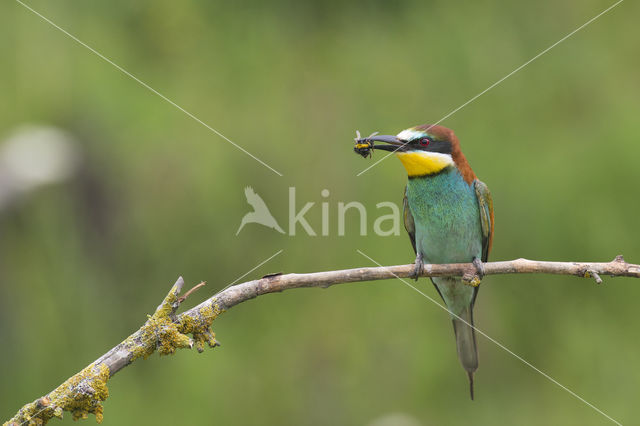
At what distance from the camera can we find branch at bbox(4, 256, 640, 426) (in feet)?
4.80

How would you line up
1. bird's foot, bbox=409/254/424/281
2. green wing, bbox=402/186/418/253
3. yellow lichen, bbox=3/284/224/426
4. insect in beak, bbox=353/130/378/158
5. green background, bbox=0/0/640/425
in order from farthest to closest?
1. green background, bbox=0/0/640/425
2. green wing, bbox=402/186/418/253
3. insect in beak, bbox=353/130/378/158
4. bird's foot, bbox=409/254/424/281
5. yellow lichen, bbox=3/284/224/426

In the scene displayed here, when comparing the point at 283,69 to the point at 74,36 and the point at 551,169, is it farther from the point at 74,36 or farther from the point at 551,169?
the point at 551,169

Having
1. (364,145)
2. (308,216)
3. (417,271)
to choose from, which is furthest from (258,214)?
(417,271)

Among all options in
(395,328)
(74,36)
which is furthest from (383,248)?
(74,36)

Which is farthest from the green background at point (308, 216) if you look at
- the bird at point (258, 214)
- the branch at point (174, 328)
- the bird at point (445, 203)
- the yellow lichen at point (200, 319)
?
the yellow lichen at point (200, 319)

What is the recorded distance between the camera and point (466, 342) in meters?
2.78

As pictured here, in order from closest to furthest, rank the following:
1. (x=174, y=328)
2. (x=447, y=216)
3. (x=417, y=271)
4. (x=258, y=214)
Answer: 1. (x=174, y=328)
2. (x=417, y=271)
3. (x=447, y=216)
4. (x=258, y=214)

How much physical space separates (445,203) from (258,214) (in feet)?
3.47

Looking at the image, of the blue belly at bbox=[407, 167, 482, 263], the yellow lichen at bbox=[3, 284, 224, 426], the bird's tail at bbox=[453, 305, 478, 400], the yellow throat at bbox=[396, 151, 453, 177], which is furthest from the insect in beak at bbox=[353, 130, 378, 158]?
the yellow lichen at bbox=[3, 284, 224, 426]

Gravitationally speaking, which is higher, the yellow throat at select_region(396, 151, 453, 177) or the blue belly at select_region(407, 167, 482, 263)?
the yellow throat at select_region(396, 151, 453, 177)

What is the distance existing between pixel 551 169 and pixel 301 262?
141 centimetres

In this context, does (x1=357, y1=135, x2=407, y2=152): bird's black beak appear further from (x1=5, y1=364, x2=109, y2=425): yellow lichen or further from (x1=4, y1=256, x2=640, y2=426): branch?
(x1=5, y1=364, x2=109, y2=425): yellow lichen

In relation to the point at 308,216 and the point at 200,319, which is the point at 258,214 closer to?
the point at 308,216

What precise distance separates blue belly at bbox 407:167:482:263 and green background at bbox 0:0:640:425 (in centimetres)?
67
